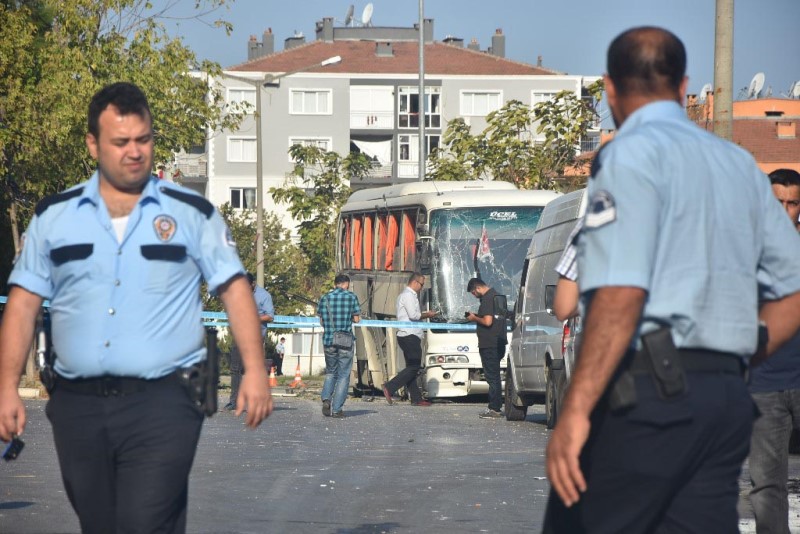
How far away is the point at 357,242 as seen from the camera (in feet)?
102

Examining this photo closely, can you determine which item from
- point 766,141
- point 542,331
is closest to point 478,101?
point 766,141

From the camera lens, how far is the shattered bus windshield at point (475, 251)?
23641 mm

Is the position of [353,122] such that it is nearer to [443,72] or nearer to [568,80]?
[443,72]

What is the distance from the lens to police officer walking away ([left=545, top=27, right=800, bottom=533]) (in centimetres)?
388

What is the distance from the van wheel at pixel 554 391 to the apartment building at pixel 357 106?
72.0 m

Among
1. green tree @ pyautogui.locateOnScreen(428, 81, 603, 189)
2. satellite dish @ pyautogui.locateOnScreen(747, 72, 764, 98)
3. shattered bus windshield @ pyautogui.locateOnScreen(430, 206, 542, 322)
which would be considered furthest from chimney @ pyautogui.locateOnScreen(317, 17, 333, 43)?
shattered bus windshield @ pyautogui.locateOnScreen(430, 206, 542, 322)

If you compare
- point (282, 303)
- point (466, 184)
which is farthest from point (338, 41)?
point (466, 184)

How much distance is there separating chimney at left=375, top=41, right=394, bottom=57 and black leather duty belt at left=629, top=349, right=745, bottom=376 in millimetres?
89760

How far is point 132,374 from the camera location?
512 centimetres

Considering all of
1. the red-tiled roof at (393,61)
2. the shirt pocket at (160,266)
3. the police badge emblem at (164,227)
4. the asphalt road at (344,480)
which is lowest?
the asphalt road at (344,480)

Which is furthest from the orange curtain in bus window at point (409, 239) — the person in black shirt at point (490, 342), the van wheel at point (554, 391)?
the van wheel at point (554, 391)

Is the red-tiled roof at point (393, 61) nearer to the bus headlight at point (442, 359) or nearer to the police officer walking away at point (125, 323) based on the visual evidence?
the bus headlight at point (442, 359)

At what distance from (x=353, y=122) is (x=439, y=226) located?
220 ft

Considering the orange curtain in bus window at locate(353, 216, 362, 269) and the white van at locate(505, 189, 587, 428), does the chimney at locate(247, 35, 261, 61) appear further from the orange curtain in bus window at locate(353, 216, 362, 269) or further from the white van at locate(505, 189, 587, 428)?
the white van at locate(505, 189, 587, 428)
